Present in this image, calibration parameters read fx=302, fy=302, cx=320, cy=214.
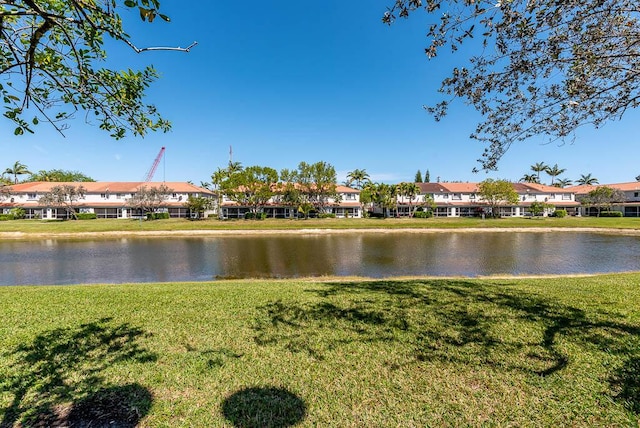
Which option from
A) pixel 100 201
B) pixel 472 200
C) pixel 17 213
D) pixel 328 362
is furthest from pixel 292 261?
pixel 17 213

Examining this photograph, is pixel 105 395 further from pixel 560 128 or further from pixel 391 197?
pixel 391 197

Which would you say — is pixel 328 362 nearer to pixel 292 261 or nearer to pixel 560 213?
pixel 292 261

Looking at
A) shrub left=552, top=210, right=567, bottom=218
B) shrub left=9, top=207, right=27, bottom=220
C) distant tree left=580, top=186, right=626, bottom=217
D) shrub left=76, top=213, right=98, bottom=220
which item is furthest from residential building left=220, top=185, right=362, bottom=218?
distant tree left=580, top=186, right=626, bottom=217

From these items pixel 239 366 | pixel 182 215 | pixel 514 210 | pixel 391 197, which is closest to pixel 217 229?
Result: pixel 182 215

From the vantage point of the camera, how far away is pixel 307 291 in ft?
29.5

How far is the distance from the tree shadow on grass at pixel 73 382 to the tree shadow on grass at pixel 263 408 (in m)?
1.04

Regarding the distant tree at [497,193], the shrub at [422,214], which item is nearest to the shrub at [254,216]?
the shrub at [422,214]

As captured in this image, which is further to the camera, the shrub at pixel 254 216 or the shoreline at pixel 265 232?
the shrub at pixel 254 216

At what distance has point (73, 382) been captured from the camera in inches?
160

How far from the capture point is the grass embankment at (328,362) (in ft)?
11.3

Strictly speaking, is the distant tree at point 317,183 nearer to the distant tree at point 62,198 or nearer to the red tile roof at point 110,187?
the red tile roof at point 110,187

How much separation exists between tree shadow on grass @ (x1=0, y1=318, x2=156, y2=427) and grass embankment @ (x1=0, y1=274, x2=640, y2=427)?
A: 0.07 ft

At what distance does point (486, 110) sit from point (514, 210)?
6558 cm

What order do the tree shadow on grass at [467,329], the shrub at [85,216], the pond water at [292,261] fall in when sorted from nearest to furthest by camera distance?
the tree shadow on grass at [467,329]
the pond water at [292,261]
the shrub at [85,216]
